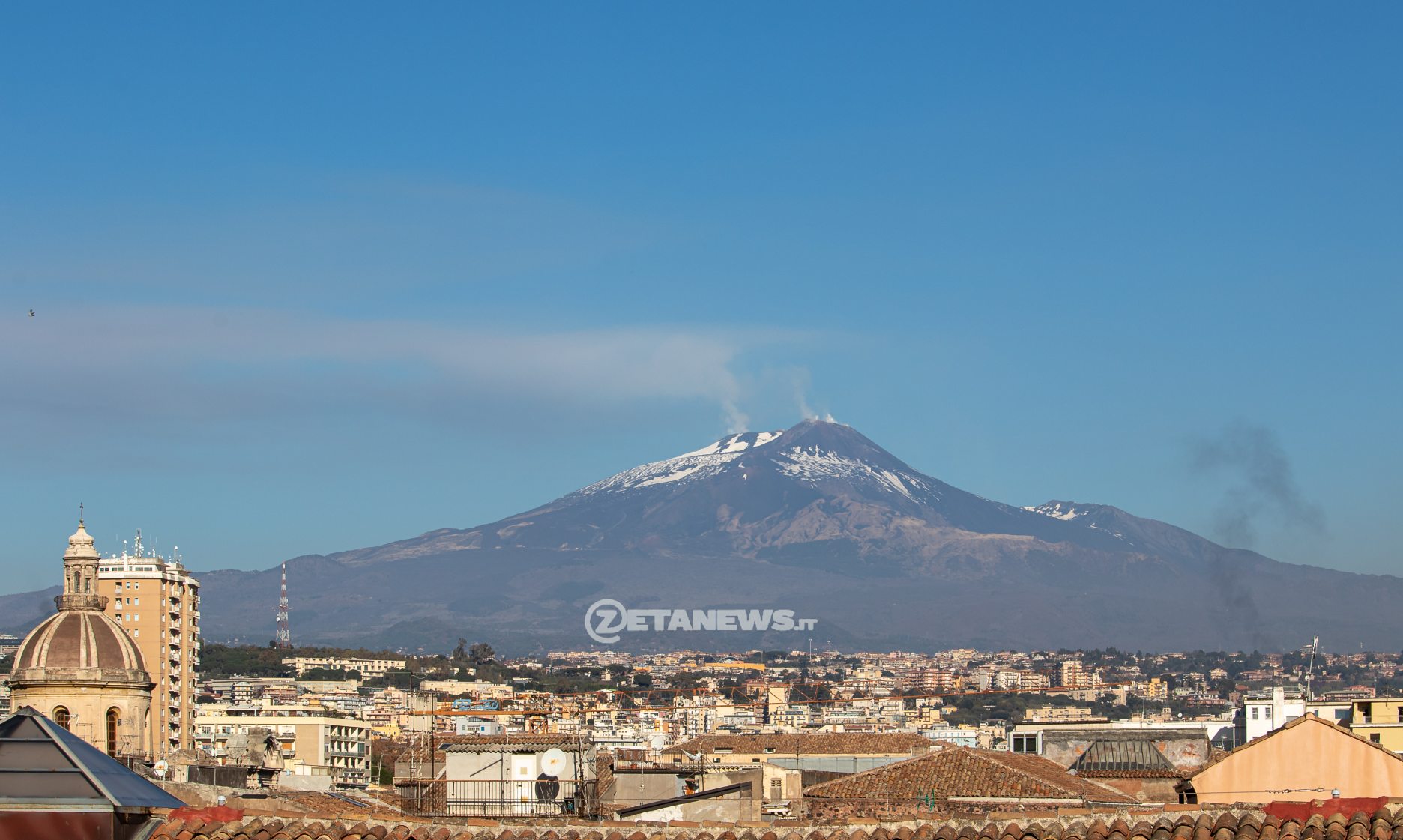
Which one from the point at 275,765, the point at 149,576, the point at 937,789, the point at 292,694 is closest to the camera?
the point at 937,789

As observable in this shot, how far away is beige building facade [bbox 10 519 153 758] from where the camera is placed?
31.3m

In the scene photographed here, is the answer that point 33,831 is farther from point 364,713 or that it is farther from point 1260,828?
point 364,713

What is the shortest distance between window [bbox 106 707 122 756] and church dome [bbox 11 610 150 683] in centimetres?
51

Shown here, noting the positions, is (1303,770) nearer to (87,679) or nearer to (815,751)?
(87,679)

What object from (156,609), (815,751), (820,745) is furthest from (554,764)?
(156,609)

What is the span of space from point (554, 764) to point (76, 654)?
8.73m

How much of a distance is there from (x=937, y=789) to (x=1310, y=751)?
25.8 ft

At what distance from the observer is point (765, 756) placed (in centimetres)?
4978

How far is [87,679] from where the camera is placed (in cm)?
3142

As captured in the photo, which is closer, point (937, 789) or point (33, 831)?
point (33, 831)

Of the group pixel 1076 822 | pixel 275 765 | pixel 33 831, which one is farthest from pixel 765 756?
pixel 33 831

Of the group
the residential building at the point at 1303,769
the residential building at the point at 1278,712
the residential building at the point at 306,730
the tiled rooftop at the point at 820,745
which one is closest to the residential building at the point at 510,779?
the residential building at the point at 1303,769

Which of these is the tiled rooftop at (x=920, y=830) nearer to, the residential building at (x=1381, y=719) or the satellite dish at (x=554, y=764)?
the satellite dish at (x=554, y=764)

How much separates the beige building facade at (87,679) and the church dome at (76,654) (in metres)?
0.01
